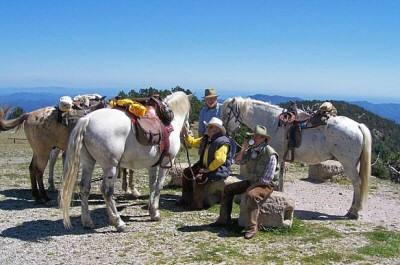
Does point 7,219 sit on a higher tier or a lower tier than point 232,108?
lower

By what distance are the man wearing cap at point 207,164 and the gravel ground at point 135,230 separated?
0.39m

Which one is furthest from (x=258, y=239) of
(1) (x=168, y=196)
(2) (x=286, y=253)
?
(1) (x=168, y=196)

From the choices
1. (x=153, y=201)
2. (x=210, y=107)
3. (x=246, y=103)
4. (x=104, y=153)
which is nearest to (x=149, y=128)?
(x=104, y=153)

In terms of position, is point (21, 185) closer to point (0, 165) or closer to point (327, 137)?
point (0, 165)

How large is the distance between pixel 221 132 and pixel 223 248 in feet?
7.97

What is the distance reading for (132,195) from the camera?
924 centimetres

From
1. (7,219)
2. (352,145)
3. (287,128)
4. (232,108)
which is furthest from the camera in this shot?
(232,108)

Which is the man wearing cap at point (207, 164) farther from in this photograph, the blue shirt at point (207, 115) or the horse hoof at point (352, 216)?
the horse hoof at point (352, 216)

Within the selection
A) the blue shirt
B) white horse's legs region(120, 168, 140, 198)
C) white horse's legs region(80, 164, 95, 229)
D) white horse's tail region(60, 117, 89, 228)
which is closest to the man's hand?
Result: white horse's legs region(80, 164, 95, 229)

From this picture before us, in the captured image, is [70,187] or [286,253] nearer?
[286,253]

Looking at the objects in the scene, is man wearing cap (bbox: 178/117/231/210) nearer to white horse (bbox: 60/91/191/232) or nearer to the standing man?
white horse (bbox: 60/91/191/232)

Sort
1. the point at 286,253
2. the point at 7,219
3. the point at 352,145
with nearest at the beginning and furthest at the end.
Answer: the point at 286,253 → the point at 7,219 → the point at 352,145

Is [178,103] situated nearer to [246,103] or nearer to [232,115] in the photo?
[232,115]

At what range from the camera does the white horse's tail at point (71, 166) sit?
611 centimetres
